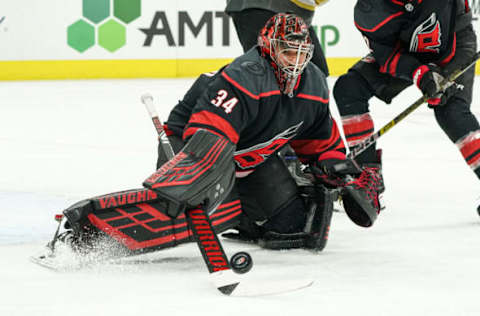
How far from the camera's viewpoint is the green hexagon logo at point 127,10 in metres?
6.98

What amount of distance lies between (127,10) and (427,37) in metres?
Answer: 4.61

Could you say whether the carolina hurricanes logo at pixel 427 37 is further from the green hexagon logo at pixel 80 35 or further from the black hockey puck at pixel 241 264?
the green hexagon logo at pixel 80 35

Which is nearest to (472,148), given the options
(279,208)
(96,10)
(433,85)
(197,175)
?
(433,85)

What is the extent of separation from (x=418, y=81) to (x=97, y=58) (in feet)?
15.4

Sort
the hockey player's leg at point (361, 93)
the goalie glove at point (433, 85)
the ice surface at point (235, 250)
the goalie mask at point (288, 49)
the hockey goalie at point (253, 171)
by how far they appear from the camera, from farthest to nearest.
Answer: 1. the hockey player's leg at point (361, 93)
2. the goalie glove at point (433, 85)
3. the goalie mask at point (288, 49)
4. the hockey goalie at point (253, 171)
5. the ice surface at point (235, 250)

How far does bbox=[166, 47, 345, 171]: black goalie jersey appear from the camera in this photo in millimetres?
2014

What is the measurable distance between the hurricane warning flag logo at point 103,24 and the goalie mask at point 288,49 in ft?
16.2

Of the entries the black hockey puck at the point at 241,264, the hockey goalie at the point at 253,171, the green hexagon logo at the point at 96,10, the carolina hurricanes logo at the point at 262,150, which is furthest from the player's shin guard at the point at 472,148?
the green hexagon logo at the point at 96,10

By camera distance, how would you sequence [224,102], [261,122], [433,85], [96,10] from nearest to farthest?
[224,102] < [261,122] < [433,85] < [96,10]

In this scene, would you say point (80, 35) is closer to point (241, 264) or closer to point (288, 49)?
point (288, 49)

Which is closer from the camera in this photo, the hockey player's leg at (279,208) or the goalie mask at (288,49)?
the goalie mask at (288,49)

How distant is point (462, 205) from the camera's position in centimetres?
298

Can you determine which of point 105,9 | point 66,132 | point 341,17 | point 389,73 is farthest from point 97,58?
point 389,73

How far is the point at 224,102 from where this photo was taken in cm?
201
